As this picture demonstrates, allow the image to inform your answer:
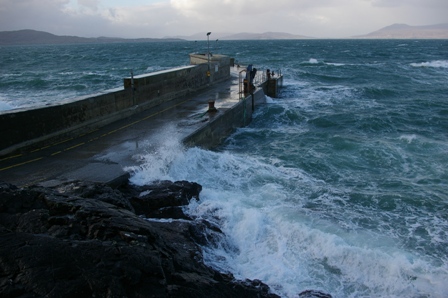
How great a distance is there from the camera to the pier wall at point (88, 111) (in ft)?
35.0

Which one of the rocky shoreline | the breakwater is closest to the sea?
the breakwater

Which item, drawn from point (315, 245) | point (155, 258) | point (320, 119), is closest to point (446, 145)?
point (320, 119)

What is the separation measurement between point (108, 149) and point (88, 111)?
111 inches

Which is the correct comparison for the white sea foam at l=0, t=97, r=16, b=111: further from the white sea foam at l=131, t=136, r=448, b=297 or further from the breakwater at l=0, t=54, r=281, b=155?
the white sea foam at l=131, t=136, r=448, b=297

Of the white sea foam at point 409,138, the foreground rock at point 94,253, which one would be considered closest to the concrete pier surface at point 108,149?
the foreground rock at point 94,253

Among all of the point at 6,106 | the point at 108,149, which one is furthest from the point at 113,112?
the point at 6,106

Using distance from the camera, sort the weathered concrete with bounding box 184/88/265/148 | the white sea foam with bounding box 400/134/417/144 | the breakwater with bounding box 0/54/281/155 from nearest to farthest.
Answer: the breakwater with bounding box 0/54/281/155 < the weathered concrete with bounding box 184/88/265/148 < the white sea foam with bounding box 400/134/417/144

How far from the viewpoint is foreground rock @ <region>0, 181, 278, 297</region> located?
4445 millimetres

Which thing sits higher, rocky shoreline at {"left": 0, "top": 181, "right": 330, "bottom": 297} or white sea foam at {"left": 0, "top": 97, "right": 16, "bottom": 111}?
rocky shoreline at {"left": 0, "top": 181, "right": 330, "bottom": 297}

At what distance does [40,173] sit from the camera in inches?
363

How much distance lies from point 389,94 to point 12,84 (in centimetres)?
3180

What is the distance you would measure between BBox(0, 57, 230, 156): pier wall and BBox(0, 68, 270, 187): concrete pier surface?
0.93 ft

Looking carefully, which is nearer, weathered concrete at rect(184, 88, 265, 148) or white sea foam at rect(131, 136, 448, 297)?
white sea foam at rect(131, 136, 448, 297)

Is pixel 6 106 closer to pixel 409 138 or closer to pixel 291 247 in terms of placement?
pixel 291 247
